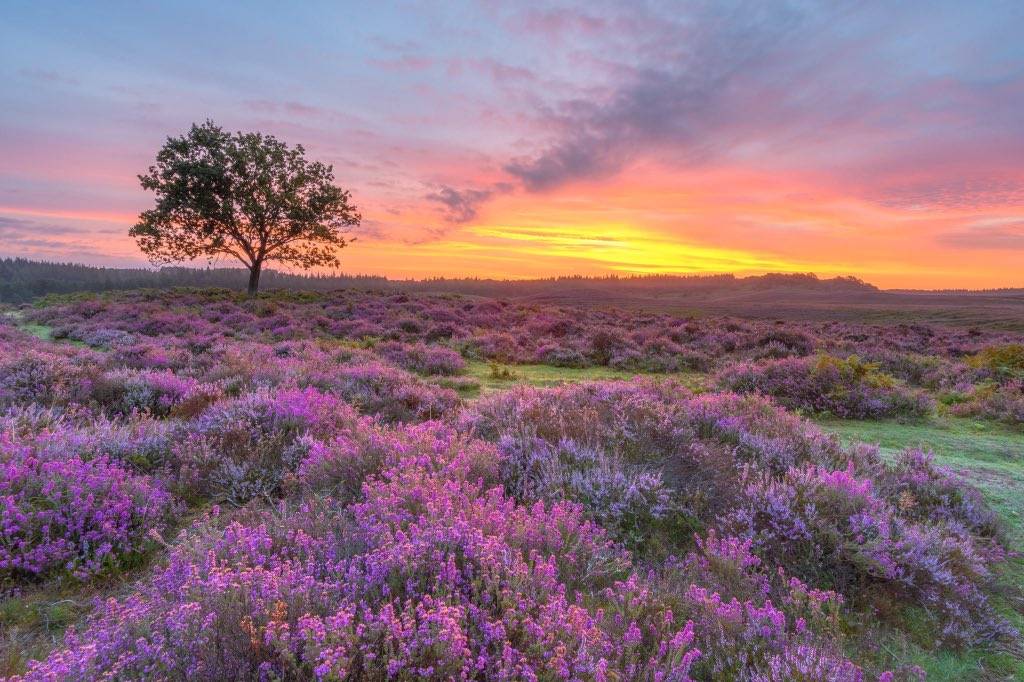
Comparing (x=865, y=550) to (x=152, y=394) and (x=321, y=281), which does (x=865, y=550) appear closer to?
(x=152, y=394)

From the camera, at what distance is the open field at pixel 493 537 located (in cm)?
237

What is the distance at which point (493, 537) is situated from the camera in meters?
2.93

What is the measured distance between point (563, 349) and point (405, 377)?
26.4ft

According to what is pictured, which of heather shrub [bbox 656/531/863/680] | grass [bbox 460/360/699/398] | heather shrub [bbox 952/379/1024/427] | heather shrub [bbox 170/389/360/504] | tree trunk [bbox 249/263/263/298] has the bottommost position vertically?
grass [bbox 460/360/699/398]

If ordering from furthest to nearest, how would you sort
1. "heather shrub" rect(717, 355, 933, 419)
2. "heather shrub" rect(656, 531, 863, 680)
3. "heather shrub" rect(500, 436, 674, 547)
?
"heather shrub" rect(717, 355, 933, 419) < "heather shrub" rect(500, 436, 674, 547) < "heather shrub" rect(656, 531, 863, 680)

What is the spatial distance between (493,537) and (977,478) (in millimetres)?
6183

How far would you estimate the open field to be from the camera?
2367 mm

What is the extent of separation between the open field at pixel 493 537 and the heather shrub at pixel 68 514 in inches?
1.0

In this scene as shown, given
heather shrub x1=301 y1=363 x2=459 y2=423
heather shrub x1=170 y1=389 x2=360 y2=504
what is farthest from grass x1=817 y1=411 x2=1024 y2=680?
heather shrub x1=301 y1=363 x2=459 y2=423

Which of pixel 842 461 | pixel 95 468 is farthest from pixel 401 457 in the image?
pixel 842 461

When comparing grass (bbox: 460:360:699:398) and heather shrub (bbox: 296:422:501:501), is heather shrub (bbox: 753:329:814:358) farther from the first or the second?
heather shrub (bbox: 296:422:501:501)

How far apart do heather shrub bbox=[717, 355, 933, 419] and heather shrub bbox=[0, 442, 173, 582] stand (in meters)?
8.57

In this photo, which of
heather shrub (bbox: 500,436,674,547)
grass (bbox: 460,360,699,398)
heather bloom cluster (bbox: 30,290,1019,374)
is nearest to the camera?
heather shrub (bbox: 500,436,674,547)

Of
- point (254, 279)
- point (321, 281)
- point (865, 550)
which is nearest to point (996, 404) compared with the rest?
point (865, 550)
